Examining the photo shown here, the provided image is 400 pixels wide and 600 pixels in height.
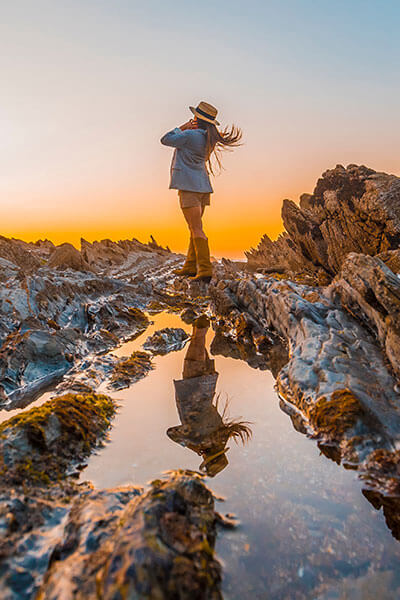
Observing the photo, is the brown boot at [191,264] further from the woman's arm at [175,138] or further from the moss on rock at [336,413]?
the moss on rock at [336,413]

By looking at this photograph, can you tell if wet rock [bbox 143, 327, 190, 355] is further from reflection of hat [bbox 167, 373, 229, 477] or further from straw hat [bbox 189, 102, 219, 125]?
straw hat [bbox 189, 102, 219, 125]

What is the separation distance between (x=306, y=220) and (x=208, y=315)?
446 inches

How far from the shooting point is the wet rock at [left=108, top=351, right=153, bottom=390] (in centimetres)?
407

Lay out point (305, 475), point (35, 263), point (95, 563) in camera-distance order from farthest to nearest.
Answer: point (35, 263)
point (305, 475)
point (95, 563)

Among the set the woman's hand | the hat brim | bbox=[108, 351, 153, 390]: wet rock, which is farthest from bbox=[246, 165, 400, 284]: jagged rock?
bbox=[108, 351, 153, 390]: wet rock

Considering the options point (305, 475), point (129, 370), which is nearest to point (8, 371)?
point (129, 370)

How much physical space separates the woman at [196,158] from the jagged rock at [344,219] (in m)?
4.97

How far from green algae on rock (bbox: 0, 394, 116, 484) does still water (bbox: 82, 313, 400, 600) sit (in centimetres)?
15

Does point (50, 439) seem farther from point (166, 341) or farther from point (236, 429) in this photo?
point (166, 341)

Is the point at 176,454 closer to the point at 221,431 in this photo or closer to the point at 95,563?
the point at 221,431

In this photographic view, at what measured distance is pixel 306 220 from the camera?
57.2 feet

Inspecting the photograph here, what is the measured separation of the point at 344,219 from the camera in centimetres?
1424

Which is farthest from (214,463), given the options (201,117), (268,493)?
(201,117)

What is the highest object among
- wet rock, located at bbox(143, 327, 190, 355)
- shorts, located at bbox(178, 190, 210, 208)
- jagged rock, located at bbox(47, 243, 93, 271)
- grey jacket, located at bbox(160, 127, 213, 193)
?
jagged rock, located at bbox(47, 243, 93, 271)
